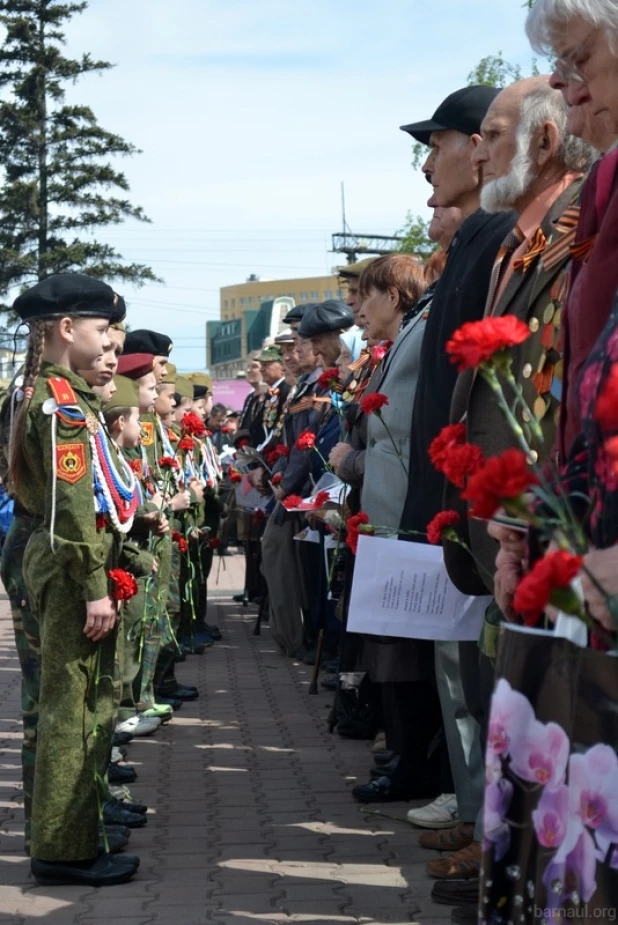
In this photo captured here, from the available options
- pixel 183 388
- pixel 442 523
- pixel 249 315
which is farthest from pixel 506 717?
pixel 249 315

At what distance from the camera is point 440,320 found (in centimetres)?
458

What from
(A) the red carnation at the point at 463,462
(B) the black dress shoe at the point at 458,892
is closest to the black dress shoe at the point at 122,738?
(B) the black dress shoe at the point at 458,892

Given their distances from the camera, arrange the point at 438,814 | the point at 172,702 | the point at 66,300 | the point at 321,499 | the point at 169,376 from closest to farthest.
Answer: the point at 66,300
the point at 438,814
the point at 321,499
the point at 172,702
the point at 169,376

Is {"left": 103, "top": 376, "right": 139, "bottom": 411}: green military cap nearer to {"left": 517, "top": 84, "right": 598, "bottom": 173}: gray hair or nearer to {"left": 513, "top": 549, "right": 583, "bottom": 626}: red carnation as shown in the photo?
{"left": 517, "top": 84, "right": 598, "bottom": 173}: gray hair

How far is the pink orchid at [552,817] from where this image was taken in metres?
1.96

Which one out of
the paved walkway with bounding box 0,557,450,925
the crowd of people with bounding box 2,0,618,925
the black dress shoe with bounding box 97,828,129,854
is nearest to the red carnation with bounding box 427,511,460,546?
the crowd of people with bounding box 2,0,618,925

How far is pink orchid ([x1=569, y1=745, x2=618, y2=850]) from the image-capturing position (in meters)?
1.92

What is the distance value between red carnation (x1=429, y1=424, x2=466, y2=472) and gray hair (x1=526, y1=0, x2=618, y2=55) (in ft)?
3.01

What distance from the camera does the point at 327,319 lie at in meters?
9.71

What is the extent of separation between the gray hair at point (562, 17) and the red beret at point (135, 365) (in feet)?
15.5

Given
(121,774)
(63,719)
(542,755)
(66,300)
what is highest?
(66,300)

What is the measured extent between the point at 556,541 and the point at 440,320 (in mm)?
2626

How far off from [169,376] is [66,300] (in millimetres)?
4684

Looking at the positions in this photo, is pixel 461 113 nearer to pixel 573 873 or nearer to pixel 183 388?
pixel 573 873
